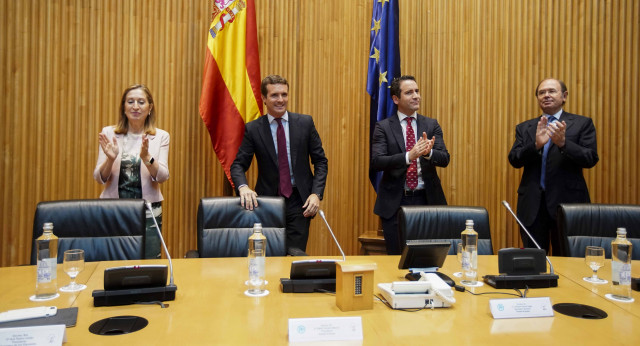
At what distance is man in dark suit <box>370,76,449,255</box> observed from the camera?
123 inches

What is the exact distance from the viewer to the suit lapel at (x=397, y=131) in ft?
10.6

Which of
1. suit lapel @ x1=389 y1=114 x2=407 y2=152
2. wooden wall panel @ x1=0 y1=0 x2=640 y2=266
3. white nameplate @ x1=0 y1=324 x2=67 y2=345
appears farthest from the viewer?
wooden wall panel @ x1=0 y1=0 x2=640 y2=266

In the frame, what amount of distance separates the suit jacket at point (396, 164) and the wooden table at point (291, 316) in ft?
4.46

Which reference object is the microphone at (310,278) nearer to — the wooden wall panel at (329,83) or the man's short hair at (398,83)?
the man's short hair at (398,83)

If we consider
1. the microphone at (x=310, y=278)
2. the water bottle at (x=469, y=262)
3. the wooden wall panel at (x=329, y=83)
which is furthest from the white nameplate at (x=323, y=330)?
the wooden wall panel at (x=329, y=83)

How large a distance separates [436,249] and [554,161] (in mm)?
1816

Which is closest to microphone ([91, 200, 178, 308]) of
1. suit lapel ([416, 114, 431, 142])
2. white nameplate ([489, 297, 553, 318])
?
white nameplate ([489, 297, 553, 318])

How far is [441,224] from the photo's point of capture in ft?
7.89

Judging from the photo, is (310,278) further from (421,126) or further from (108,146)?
(421,126)

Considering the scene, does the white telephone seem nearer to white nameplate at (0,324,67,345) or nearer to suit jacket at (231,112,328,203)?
white nameplate at (0,324,67,345)

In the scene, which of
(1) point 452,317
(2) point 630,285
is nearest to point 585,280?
(2) point 630,285

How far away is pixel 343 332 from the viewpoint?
1213mm

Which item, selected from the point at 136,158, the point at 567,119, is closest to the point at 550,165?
the point at 567,119

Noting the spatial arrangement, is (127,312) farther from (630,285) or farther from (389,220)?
(389,220)
